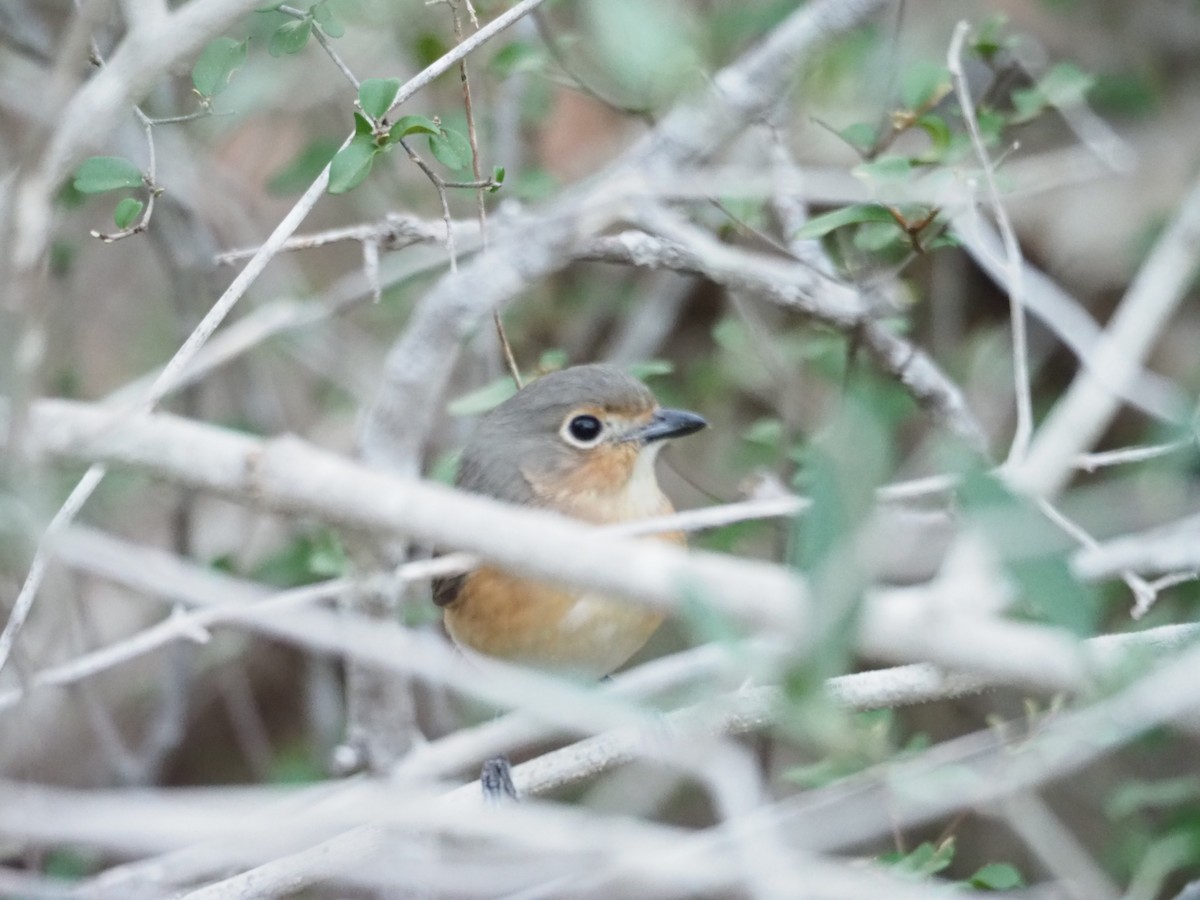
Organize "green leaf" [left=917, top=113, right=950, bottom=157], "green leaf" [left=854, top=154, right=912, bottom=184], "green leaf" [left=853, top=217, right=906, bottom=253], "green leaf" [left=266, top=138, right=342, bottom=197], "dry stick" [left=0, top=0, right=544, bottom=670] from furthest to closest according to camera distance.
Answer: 1. "green leaf" [left=266, top=138, right=342, bottom=197]
2. "green leaf" [left=853, top=217, right=906, bottom=253]
3. "green leaf" [left=917, top=113, right=950, bottom=157]
4. "green leaf" [left=854, top=154, right=912, bottom=184]
5. "dry stick" [left=0, top=0, right=544, bottom=670]

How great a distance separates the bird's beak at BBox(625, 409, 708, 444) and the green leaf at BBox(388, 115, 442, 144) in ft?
3.94

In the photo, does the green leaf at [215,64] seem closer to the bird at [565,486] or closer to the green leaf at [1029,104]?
the bird at [565,486]

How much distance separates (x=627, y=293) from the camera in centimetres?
549

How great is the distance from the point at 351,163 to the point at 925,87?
1564 millimetres

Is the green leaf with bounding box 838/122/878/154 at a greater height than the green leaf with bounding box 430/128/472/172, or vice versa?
the green leaf with bounding box 838/122/878/154

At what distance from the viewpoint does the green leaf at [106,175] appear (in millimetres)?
2992

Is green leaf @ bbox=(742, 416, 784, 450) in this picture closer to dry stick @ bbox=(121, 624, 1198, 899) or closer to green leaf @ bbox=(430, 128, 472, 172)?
dry stick @ bbox=(121, 624, 1198, 899)

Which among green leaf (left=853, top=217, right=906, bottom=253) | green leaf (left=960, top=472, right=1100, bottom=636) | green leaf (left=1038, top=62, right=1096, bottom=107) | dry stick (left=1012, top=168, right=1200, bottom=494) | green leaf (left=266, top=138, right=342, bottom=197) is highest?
green leaf (left=266, top=138, right=342, bottom=197)

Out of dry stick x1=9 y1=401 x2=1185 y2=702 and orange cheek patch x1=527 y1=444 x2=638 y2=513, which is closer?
dry stick x1=9 y1=401 x2=1185 y2=702

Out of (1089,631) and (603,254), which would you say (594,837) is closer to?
(1089,631)

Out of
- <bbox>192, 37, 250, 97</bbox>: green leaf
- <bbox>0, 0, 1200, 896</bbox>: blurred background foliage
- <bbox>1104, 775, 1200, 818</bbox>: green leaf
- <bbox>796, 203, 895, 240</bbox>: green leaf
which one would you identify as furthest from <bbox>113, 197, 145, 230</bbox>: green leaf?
<bbox>1104, 775, 1200, 818</bbox>: green leaf

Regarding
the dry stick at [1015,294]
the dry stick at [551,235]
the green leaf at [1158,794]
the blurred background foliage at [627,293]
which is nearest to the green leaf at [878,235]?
the blurred background foliage at [627,293]

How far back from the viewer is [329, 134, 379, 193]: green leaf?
9.45 feet

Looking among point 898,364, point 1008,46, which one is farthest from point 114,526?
point 1008,46
